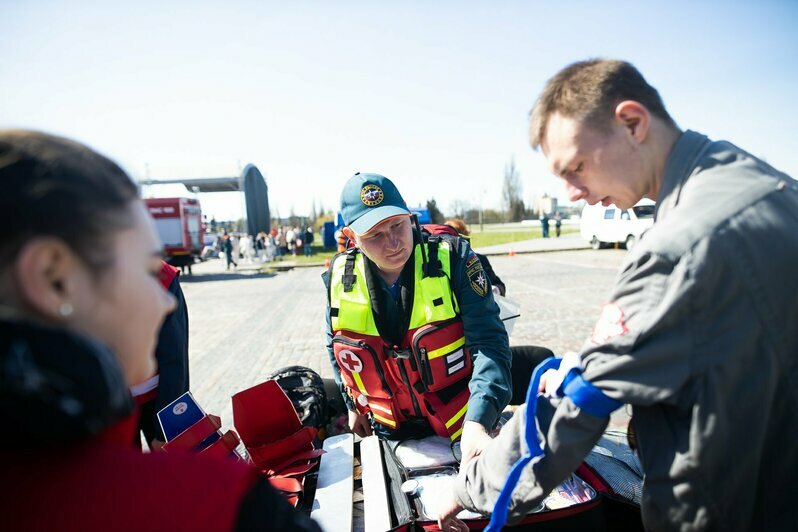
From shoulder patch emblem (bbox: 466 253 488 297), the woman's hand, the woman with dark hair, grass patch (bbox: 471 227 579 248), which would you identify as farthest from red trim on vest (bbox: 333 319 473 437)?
grass patch (bbox: 471 227 579 248)

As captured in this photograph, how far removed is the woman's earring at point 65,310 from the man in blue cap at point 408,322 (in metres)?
1.63

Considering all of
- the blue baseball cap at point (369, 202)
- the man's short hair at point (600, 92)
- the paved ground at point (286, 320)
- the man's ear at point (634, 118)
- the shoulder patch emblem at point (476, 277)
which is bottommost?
the paved ground at point (286, 320)

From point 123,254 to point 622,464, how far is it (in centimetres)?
239

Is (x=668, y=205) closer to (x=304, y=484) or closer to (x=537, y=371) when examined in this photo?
(x=537, y=371)

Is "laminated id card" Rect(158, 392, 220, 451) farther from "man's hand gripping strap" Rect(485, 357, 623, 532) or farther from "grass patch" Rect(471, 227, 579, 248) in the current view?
"grass patch" Rect(471, 227, 579, 248)

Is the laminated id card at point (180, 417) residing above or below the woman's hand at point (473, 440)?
above

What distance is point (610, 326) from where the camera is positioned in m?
1.10

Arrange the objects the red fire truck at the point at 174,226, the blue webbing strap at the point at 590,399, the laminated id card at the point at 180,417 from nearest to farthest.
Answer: the blue webbing strap at the point at 590,399 → the laminated id card at the point at 180,417 → the red fire truck at the point at 174,226

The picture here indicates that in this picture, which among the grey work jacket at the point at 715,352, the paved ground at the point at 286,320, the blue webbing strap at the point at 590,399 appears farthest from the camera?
the paved ground at the point at 286,320

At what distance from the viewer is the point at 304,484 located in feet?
7.21

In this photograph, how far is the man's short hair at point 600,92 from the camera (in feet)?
4.14

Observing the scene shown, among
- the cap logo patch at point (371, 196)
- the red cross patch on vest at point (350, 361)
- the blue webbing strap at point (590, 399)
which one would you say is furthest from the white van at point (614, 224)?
the blue webbing strap at point (590, 399)

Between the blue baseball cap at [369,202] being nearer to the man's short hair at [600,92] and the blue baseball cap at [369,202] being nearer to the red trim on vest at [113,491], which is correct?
the man's short hair at [600,92]

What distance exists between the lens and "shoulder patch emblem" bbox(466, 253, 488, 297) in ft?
7.32
